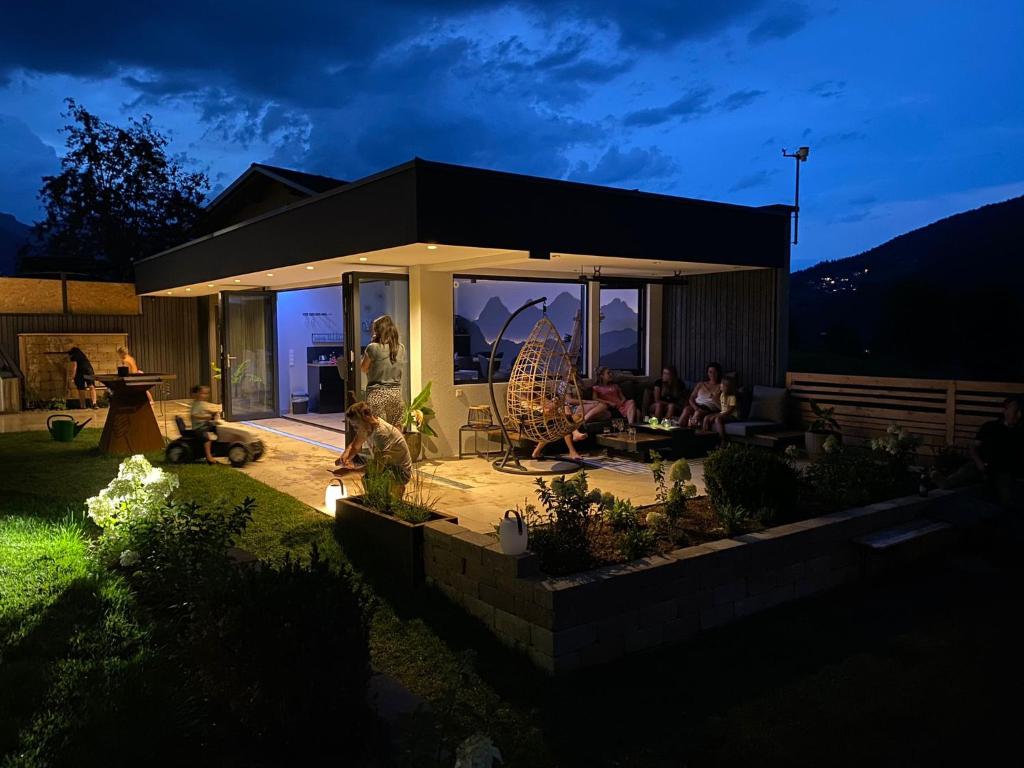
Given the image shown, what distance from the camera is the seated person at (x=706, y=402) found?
10.4 metres

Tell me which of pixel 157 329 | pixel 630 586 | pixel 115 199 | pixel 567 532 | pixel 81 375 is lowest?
pixel 630 586

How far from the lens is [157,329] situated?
1764 cm

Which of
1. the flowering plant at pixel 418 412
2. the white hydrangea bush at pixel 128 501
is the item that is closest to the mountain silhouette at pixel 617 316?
the flowering plant at pixel 418 412

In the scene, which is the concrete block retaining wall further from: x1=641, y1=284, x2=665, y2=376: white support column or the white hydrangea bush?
x1=641, y1=284, x2=665, y2=376: white support column

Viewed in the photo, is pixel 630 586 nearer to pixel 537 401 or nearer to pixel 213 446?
pixel 537 401

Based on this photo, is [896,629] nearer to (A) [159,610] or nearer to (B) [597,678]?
(B) [597,678]

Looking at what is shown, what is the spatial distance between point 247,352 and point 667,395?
25.1 feet

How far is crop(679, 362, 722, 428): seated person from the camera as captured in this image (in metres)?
10.4

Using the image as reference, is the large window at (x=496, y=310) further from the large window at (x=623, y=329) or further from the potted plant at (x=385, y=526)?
the potted plant at (x=385, y=526)

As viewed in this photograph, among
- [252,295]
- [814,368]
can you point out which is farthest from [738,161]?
[252,295]

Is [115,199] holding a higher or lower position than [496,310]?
higher

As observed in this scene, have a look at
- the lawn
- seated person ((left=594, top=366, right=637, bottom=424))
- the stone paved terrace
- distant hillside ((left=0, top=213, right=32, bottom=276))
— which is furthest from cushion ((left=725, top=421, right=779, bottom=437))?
distant hillside ((left=0, top=213, right=32, bottom=276))

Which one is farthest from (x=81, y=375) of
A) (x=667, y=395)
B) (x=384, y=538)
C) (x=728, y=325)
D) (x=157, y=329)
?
(x=384, y=538)

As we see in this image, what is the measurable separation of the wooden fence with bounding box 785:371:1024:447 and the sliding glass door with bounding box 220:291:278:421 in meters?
9.06
